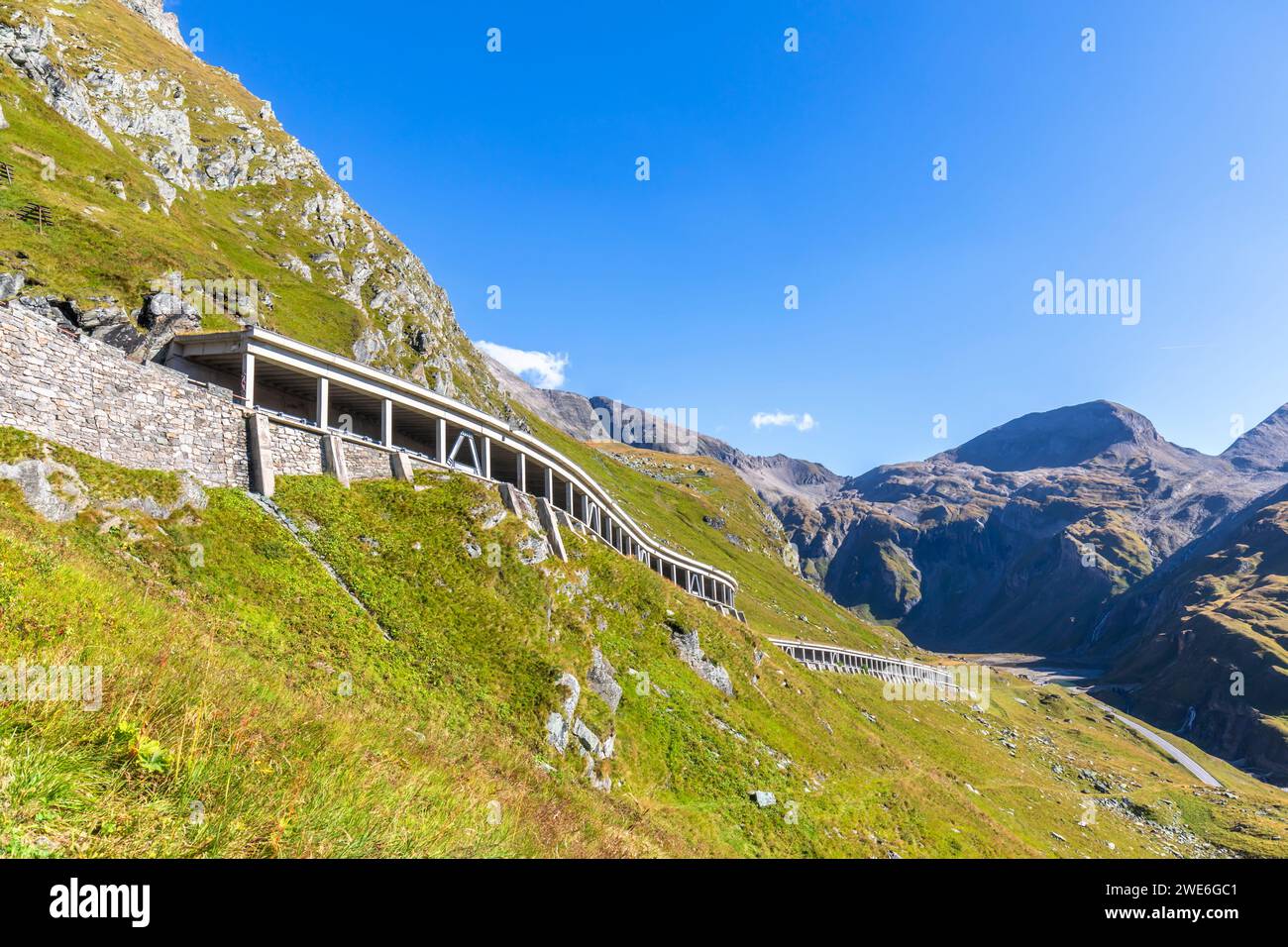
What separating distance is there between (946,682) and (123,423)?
527 feet

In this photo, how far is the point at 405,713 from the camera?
1803 centimetres

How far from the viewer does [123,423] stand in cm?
2472

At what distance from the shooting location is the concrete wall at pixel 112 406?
855 inches

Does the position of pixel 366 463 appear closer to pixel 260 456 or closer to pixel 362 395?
pixel 260 456

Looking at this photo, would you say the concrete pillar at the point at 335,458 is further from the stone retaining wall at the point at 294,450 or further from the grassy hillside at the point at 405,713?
the grassy hillside at the point at 405,713

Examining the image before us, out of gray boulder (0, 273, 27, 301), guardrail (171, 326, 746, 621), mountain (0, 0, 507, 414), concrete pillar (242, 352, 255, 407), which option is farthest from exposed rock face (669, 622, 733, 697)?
gray boulder (0, 273, 27, 301)

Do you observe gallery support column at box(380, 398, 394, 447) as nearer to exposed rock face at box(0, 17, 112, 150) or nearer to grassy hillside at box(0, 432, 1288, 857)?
grassy hillside at box(0, 432, 1288, 857)

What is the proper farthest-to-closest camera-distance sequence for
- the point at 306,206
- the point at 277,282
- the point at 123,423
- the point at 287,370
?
the point at 306,206
the point at 277,282
the point at 287,370
the point at 123,423

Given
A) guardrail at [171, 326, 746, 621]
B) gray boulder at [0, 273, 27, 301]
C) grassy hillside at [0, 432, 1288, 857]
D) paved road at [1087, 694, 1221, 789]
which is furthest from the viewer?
paved road at [1087, 694, 1221, 789]

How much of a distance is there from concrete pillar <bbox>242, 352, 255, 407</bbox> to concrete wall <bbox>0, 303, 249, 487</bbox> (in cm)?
193

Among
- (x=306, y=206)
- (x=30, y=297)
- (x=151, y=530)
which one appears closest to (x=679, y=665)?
(x=151, y=530)

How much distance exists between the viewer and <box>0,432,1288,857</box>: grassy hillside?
542 cm
